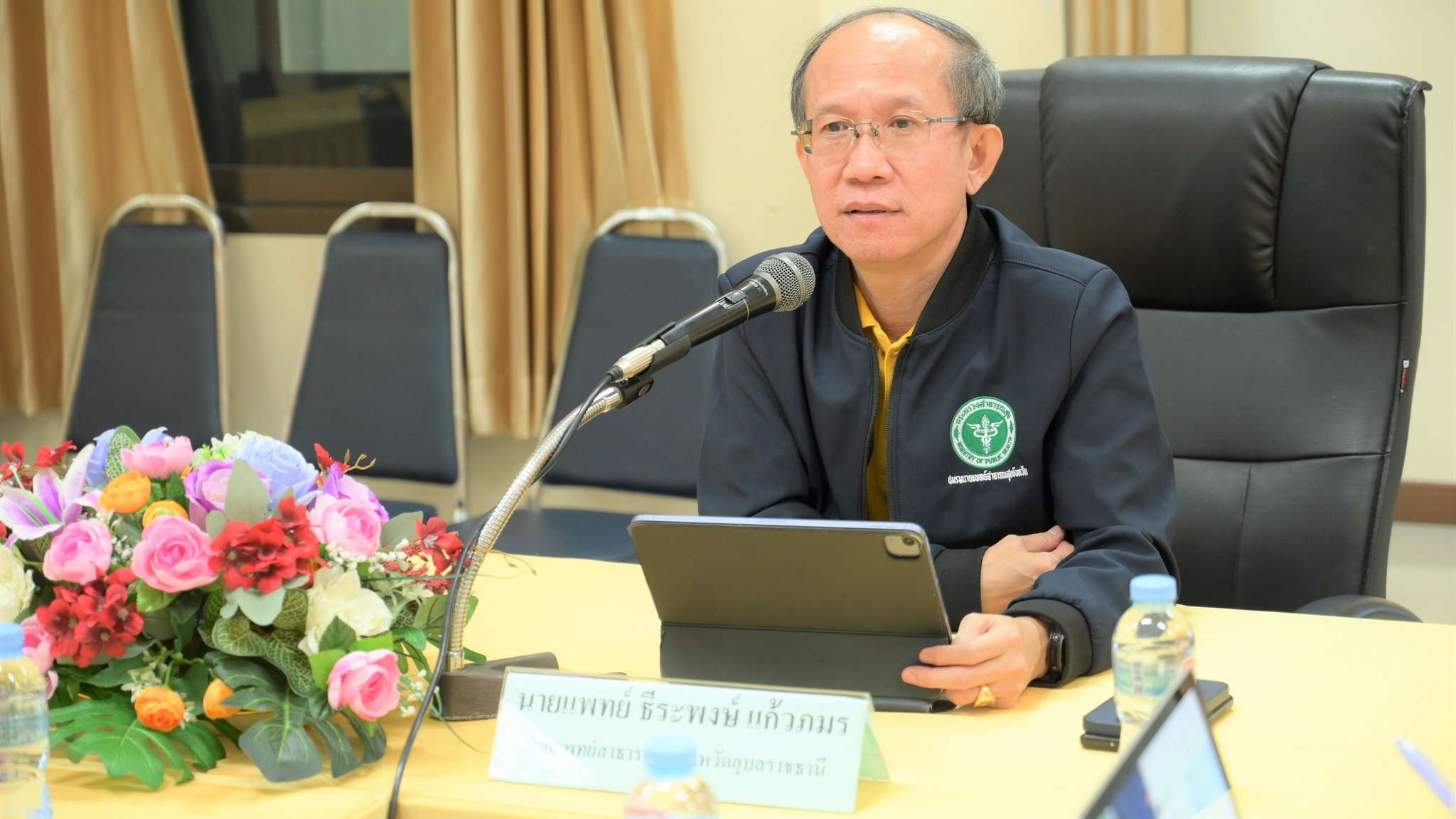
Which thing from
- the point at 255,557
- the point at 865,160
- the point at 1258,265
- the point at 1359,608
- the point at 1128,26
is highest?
the point at 1128,26

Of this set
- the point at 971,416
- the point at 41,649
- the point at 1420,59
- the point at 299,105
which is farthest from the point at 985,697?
the point at 299,105

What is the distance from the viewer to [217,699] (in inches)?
46.1

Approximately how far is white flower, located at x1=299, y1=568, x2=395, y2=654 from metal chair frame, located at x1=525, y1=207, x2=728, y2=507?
5.84ft

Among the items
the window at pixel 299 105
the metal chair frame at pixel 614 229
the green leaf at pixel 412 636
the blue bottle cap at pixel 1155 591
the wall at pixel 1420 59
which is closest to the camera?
the blue bottle cap at pixel 1155 591

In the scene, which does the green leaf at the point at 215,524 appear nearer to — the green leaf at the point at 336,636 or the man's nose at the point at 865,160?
the green leaf at the point at 336,636

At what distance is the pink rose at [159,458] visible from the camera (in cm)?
125

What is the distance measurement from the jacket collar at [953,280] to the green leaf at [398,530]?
2.02 ft

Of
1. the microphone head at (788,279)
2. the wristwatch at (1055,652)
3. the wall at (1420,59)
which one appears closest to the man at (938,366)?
the wristwatch at (1055,652)

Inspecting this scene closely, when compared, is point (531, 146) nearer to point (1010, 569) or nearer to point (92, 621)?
point (1010, 569)

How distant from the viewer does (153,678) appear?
1.19 meters

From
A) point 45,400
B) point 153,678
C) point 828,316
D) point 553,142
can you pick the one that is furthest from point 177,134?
point 153,678

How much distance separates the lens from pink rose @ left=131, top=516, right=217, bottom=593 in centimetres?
115

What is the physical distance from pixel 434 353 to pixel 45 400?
119cm

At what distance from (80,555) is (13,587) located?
83 mm
